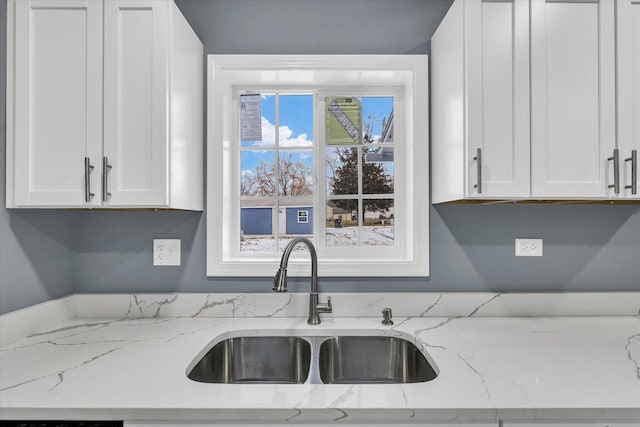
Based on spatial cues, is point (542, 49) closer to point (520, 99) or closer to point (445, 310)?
point (520, 99)

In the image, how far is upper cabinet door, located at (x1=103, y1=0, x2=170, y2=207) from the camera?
1326 mm

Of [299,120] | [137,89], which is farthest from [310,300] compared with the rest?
[137,89]

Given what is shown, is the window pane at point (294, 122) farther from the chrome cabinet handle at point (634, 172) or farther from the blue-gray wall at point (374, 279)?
the chrome cabinet handle at point (634, 172)

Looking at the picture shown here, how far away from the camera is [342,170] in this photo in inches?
75.4

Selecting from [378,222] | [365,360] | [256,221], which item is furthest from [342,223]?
[365,360]

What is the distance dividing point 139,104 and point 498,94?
130 centimetres

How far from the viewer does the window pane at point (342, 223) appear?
190 centimetres

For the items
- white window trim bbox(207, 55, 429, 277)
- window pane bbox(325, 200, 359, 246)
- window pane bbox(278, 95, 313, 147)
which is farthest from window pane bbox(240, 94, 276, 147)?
window pane bbox(325, 200, 359, 246)

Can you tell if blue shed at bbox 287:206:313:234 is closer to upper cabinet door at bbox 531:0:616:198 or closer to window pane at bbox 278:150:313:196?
window pane at bbox 278:150:313:196

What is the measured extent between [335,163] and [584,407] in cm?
137

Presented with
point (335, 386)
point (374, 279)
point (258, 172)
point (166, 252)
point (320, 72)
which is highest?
point (320, 72)

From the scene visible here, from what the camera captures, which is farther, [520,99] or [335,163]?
[335,163]

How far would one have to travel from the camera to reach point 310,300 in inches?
62.1

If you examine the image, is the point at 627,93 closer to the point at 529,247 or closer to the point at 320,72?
the point at 529,247
